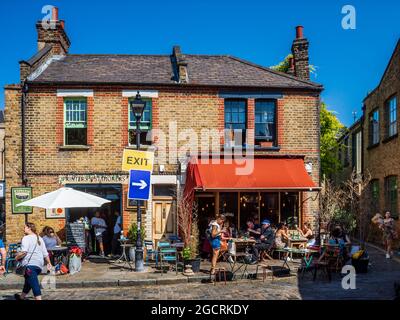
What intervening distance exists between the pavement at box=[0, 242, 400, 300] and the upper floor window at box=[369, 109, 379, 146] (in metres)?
10.2

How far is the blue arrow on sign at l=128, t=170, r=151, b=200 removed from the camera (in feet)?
43.9

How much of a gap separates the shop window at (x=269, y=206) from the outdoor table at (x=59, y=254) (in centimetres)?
713

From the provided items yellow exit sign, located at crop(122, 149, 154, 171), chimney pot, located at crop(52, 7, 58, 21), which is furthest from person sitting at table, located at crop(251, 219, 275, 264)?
chimney pot, located at crop(52, 7, 58, 21)

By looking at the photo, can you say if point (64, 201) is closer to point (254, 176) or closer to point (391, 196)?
point (254, 176)

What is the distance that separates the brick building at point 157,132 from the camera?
650 inches

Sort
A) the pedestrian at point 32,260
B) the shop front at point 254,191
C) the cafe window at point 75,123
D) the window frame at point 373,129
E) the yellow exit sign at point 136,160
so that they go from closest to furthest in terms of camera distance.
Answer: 1. the pedestrian at point 32,260
2. the yellow exit sign at point 136,160
3. the shop front at point 254,191
4. the cafe window at point 75,123
5. the window frame at point 373,129

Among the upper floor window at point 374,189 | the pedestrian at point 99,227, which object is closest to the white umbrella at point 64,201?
the pedestrian at point 99,227

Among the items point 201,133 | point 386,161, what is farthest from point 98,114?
point 386,161

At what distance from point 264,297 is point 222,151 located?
7.52m

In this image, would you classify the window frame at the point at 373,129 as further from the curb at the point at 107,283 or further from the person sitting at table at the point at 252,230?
the curb at the point at 107,283

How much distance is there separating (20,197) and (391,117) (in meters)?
15.1

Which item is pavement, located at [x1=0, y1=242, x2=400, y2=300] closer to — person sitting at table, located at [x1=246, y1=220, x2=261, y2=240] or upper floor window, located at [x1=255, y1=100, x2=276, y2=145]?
person sitting at table, located at [x1=246, y1=220, x2=261, y2=240]

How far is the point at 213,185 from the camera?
50.2 ft
